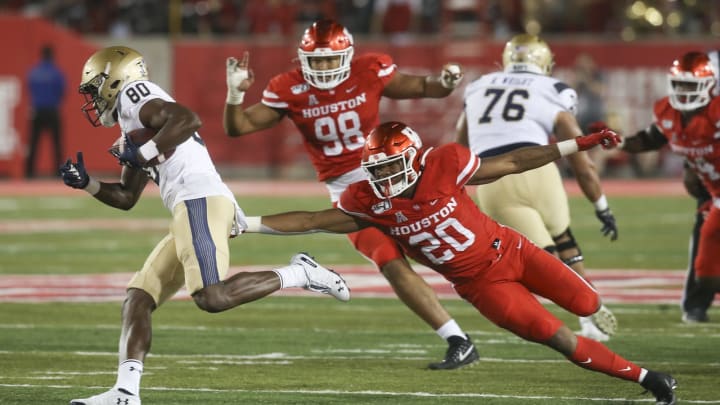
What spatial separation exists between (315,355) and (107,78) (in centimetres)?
197

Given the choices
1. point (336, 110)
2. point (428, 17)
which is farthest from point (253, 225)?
point (428, 17)

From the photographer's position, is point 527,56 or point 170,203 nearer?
point 170,203

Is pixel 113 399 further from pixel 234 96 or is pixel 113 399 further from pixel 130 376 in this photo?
pixel 234 96

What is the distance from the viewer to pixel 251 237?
1412 cm

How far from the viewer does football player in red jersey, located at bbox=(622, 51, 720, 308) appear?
7707 mm

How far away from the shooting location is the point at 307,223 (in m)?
6.15

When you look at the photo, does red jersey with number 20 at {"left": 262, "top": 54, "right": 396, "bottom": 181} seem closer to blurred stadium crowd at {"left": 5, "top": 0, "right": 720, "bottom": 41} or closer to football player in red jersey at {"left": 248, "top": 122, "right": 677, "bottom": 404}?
football player in red jersey at {"left": 248, "top": 122, "right": 677, "bottom": 404}

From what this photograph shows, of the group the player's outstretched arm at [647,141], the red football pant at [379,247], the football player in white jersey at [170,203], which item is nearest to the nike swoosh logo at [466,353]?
the red football pant at [379,247]

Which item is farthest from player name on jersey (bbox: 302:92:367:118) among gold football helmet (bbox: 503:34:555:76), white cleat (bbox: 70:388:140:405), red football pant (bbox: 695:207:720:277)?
white cleat (bbox: 70:388:140:405)

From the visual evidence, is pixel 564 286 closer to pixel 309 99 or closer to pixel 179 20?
pixel 309 99

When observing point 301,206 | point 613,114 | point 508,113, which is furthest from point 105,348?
point 613,114

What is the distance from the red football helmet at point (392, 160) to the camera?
227 inches

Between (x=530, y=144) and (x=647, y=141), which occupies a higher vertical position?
(x=530, y=144)

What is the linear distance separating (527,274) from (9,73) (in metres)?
15.5
